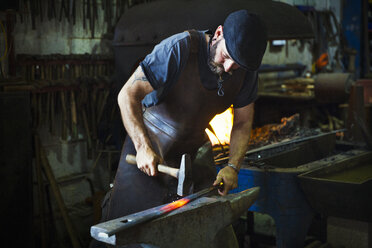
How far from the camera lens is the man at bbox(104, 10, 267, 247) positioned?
2.54 meters

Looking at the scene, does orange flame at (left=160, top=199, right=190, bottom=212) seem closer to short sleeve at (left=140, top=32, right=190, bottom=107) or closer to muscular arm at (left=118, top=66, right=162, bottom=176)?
muscular arm at (left=118, top=66, right=162, bottom=176)

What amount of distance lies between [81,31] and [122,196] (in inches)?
107

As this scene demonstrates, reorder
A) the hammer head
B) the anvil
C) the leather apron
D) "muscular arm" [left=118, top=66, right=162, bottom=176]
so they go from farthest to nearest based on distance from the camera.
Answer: the leather apron
"muscular arm" [left=118, top=66, right=162, bottom=176]
the hammer head
the anvil

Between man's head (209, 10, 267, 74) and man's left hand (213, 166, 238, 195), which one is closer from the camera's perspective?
man's head (209, 10, 267, 74)

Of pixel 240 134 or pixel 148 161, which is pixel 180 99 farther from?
pixel 240 134

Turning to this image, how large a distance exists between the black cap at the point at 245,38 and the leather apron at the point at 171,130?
29cm

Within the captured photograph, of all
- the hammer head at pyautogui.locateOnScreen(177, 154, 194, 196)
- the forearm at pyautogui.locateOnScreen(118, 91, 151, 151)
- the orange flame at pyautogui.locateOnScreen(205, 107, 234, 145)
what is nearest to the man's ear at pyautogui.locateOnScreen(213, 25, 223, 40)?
the forearm at pyautogui.locateOnScreen(118, 91, 151, 151)

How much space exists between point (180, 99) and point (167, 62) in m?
0.26

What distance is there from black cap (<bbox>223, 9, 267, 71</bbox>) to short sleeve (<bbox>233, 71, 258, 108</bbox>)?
50 centimetres

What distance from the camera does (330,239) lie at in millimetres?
4695

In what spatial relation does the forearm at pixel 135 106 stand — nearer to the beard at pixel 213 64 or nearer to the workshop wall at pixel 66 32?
the beard at pixel 213 64

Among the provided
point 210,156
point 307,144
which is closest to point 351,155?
point 307,144

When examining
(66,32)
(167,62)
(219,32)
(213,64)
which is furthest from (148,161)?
(66,32)

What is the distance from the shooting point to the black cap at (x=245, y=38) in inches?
97.0
